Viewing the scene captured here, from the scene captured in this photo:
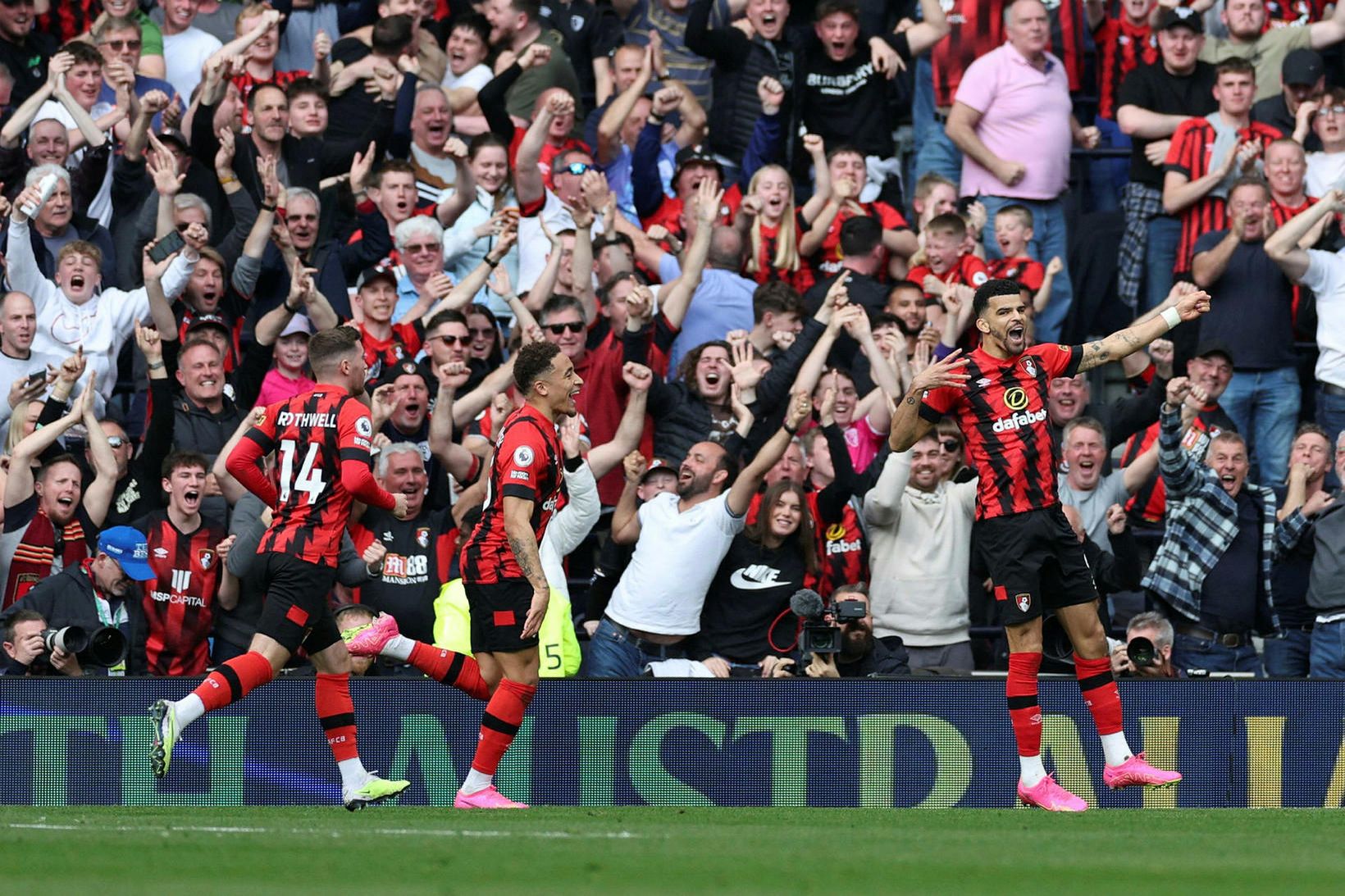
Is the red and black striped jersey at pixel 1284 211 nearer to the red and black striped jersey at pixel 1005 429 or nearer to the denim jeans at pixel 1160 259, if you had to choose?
the denim jeans at pixel 1160 259

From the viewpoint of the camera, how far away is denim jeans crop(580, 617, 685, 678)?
11.5 meters

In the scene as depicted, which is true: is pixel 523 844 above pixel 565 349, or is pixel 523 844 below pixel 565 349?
below

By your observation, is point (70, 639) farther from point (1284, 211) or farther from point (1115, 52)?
point (1115, 52)

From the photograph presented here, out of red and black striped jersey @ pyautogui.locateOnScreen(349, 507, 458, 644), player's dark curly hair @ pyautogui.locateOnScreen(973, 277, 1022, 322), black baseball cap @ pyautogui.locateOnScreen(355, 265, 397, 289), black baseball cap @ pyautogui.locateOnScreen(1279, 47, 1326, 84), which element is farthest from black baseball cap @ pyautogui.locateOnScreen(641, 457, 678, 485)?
black baseball cap @ pyautogui.locateOnScreen(1279, 47, 1326, 84)

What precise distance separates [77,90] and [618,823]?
836 centimetres

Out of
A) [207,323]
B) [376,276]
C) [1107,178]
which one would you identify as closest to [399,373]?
[376,276]

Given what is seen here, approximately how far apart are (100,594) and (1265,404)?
7.57m

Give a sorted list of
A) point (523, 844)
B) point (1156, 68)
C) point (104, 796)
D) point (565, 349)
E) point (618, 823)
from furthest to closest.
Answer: point (1156, 68)
point (565, 349)
point (104, 796)
point (618, 823)
point (523, 844)

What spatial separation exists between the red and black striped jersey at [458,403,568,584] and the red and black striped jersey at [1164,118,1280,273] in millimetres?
6399

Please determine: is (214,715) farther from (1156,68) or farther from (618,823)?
(1156,68)

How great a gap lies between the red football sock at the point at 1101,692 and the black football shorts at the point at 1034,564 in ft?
0.97

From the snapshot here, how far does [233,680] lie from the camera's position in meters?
9.06

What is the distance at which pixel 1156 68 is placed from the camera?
14930 mm

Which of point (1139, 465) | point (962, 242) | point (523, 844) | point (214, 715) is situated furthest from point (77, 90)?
point (523, 844)
